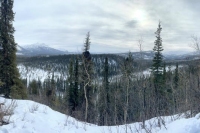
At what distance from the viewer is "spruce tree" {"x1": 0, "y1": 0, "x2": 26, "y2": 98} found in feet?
67.8

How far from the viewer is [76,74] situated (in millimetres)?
36469

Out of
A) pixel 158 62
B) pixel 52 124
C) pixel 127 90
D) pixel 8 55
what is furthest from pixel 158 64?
pixel 52 124

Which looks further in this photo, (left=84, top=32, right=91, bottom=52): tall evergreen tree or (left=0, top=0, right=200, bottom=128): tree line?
(left=84, top=32, right=91, bottom=52): tall evergreen tree

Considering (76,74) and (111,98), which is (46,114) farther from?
(111,98)

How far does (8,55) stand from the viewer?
21344 mm

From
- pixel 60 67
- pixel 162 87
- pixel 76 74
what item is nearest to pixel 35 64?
pixel 60 67

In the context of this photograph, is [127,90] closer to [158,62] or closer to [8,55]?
[158,62]

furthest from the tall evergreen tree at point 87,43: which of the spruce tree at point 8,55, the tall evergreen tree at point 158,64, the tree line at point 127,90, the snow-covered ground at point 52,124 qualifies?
the snow-covered ground at point 52,124

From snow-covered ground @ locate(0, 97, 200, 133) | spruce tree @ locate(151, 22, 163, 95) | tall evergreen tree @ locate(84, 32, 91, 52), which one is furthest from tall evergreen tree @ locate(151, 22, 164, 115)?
snow-covered ground @ locate(0, 97, 200, 133)

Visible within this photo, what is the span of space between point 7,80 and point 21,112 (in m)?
13.9

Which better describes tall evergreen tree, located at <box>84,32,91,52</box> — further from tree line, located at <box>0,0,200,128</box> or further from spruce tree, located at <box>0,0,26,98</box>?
spruce tree, located at <box>0,0,26,98</box>

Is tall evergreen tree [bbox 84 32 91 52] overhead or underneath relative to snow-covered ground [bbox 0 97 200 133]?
overhead

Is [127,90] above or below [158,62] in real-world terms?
below

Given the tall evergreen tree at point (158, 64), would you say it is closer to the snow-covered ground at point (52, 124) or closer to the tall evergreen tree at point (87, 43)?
the tall evergreen tree at point (87, 43)
